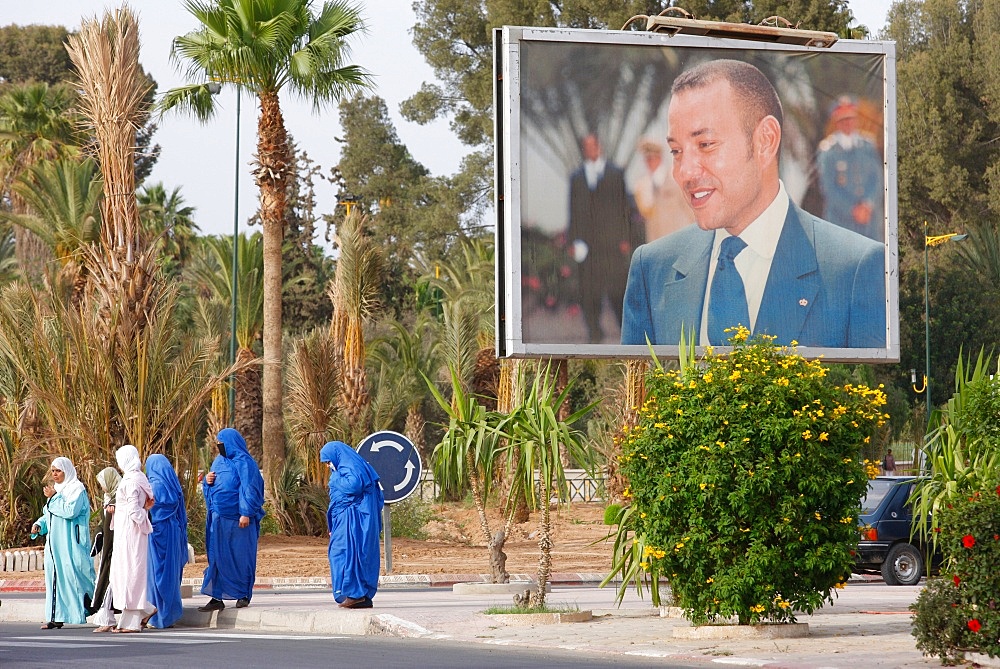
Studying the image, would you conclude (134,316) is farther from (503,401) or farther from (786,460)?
(786,460)

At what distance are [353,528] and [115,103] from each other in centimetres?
851

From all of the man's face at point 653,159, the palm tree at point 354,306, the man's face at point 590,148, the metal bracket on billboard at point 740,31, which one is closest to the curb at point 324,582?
the man's face at point 590,148

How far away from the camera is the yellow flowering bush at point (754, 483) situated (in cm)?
1029

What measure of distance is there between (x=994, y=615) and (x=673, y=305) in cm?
1025

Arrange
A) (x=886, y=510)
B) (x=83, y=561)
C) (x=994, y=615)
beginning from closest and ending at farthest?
(x=994, y=615) → (x=83, y=561) → (x=886, y=510)

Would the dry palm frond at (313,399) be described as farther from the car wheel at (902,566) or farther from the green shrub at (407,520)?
the car wheel at (902,566)

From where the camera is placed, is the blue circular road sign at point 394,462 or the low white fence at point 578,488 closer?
the blue circular road sign at point 394,462

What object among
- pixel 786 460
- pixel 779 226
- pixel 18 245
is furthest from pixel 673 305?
pixel 18 245

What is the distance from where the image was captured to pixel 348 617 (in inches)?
475

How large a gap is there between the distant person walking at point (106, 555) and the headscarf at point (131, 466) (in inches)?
11.8

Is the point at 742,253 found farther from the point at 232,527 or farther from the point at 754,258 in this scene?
the point at 232,527

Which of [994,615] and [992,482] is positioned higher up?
[992,482]

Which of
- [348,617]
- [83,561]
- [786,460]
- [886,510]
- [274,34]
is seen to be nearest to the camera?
[786,460]

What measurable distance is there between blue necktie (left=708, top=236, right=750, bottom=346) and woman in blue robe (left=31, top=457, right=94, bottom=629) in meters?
8.66
